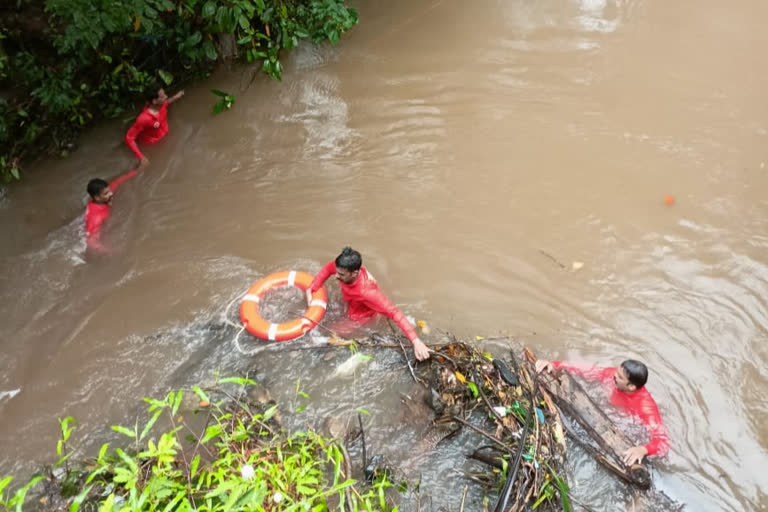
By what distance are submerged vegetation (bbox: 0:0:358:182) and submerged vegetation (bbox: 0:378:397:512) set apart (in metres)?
3.54

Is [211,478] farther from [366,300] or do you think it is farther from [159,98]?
[159,98]

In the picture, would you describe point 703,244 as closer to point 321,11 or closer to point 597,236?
point 597,236

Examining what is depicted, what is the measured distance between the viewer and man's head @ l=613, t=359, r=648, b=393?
3.69 meters

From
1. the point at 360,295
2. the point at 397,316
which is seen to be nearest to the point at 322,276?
the point at 360,295

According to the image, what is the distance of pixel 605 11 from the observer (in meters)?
7.79

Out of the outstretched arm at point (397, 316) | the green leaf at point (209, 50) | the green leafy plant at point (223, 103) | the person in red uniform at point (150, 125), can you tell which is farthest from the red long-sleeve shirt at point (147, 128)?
the outstretched arm at point (397, 316)

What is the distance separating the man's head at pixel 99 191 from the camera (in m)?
5.11

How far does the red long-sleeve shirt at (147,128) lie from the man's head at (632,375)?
5208mm

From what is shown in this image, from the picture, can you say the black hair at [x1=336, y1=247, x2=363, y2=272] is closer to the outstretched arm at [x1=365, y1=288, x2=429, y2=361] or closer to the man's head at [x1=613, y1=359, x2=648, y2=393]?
the outstretched arm at [x1=365, y1=288, x2=429, y2=361]

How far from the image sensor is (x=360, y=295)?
163 inches

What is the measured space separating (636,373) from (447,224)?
230 cm

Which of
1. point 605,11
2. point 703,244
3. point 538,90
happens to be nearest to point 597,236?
point 703,244

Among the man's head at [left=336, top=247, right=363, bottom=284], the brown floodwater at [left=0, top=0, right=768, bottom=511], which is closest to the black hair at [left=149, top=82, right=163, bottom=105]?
the brown floodwater at [left=0, top=0, right=768, bottom=511]

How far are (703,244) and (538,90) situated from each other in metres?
2.72
